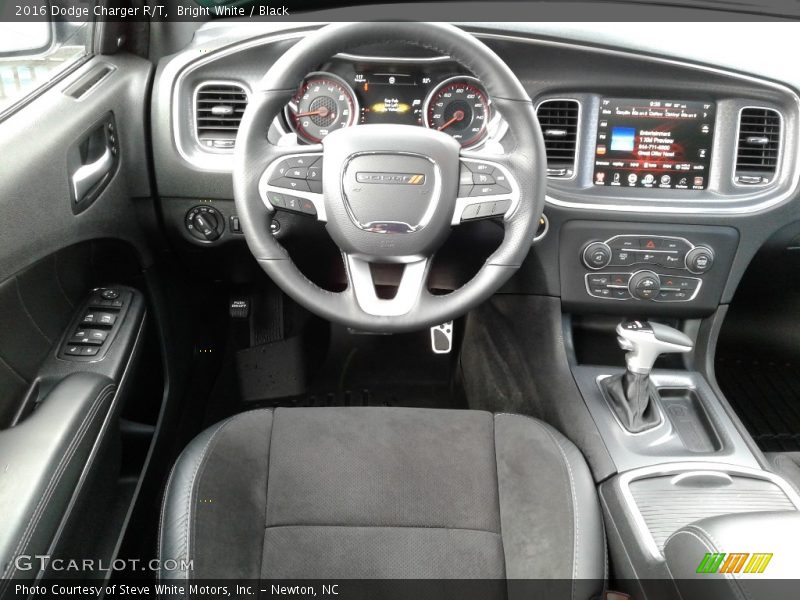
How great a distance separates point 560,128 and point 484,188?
40 centimetres

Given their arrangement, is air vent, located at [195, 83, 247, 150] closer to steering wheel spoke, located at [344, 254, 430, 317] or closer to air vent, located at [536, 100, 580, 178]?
steering wheel spoke, located at [344, 254, 430, 317]

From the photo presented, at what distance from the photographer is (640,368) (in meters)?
1.43

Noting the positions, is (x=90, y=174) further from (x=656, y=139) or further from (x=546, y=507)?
(x=656, y=139)

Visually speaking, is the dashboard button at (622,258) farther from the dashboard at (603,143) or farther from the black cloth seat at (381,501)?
the black cloth seat at (381,501)

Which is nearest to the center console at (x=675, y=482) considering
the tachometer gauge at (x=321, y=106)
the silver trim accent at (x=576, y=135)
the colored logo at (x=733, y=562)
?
the colored logo at (x=733, y=562)

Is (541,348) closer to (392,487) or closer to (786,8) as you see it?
(392,487)

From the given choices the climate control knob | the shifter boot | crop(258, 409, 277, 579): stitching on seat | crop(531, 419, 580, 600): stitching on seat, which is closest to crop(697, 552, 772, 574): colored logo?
crop(531, 419, 580, 600): stitching on seat

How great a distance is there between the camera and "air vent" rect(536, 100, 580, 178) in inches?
61.9

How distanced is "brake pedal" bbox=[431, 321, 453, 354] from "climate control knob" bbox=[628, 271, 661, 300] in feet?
2.07

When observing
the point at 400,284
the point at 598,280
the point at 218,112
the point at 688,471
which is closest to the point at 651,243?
the point at 598,280

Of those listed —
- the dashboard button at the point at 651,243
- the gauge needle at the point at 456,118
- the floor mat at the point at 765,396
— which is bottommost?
the floor mat at the point at 765,396

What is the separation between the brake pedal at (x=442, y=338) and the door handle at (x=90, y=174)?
3.28ft

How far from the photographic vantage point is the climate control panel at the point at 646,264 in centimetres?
159

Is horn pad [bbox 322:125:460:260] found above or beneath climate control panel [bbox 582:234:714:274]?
above
